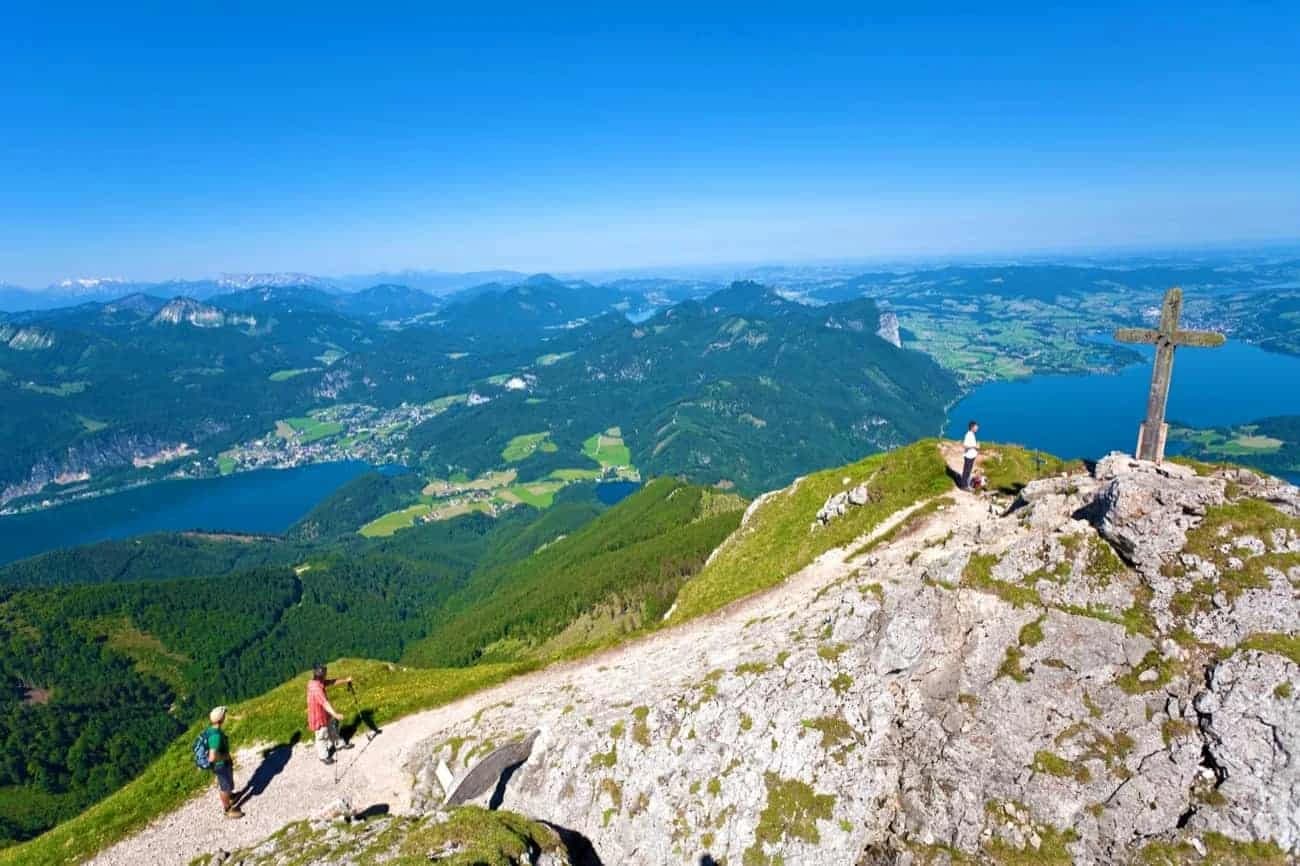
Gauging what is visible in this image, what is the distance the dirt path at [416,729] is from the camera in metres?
25.9

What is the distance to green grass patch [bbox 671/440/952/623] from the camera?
41469mm

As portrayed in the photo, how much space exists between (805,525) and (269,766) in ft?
127

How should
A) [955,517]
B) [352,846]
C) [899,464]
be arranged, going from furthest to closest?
[899,464] → [955,517] → [352,846]

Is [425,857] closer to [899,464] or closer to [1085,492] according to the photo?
[1085,492]

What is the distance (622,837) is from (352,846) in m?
9.76

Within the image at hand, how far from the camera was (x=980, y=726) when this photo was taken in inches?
867

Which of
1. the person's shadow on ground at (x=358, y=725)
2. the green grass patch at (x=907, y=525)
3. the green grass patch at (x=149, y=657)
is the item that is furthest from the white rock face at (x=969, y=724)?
→ the green grass patch at (x=149, y=657)

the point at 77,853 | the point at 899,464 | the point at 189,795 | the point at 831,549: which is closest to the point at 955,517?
the point at 831,549

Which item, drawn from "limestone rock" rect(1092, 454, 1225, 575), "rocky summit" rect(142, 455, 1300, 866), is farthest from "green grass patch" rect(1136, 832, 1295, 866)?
"limestone rock" rect(1092, 454, 1225, 575)

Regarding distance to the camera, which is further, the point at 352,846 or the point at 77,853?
the point at 77,853

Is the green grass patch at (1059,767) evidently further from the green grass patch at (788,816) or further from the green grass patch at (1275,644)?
the green grass patch at (788,816)

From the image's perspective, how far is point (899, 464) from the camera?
47500mm

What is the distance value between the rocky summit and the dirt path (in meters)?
1.10

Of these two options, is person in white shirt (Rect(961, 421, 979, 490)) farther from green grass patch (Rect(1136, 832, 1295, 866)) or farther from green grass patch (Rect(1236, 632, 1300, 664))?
green grass patch (Rect(1136, 832, 1295, 866))
